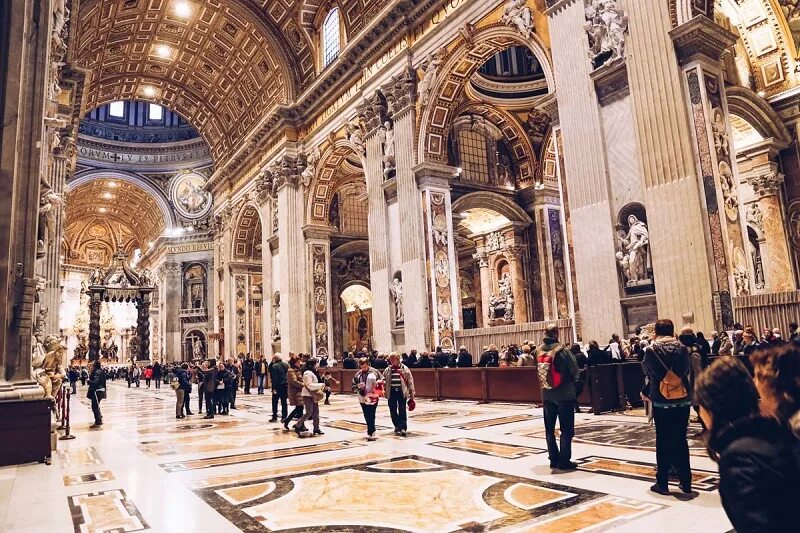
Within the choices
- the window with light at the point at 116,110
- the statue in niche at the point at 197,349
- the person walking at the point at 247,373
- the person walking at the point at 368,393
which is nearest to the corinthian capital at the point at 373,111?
the person walking at the point at 247,373

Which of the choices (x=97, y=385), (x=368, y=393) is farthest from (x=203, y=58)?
(x=368, y=393)

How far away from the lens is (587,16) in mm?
10938

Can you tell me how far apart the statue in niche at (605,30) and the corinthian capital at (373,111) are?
25.1ft

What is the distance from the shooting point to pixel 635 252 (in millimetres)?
9820

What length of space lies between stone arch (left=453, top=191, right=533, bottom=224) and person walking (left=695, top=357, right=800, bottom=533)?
690 inches

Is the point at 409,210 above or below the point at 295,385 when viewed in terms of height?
above

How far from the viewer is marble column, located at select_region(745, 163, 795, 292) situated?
14.5m

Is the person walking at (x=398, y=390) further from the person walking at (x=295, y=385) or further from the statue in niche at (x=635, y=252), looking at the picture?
the statue in niche at (x=635, y=252)

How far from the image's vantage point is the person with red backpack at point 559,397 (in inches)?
195

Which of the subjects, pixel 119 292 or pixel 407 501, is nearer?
pixel 407 501

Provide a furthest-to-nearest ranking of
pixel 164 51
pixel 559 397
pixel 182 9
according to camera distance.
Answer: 1. pixel 164 51
2. pixel 182 9
3. pixel 559 397

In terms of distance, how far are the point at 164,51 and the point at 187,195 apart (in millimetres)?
15188

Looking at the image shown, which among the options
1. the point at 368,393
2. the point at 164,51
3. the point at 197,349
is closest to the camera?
the point at 368,393

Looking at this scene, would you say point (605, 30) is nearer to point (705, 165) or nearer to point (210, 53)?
point (705, 165)
